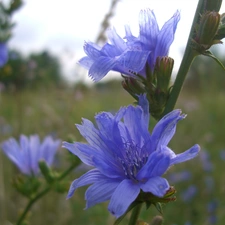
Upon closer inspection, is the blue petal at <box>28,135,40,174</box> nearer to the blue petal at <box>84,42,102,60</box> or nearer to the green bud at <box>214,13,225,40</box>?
the blue petal at <box>84,42,102,60</box>

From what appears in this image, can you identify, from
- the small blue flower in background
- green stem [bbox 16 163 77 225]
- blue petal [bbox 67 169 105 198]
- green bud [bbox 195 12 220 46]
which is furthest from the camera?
the small blue flower in background

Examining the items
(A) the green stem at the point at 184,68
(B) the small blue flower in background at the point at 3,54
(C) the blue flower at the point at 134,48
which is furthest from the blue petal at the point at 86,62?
(B) the small blue flower in background at the point at 3,54

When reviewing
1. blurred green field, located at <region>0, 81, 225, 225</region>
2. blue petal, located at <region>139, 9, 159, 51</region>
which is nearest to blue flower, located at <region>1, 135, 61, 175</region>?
blurred green field, located at <region>0, 81, 225, 225</region>

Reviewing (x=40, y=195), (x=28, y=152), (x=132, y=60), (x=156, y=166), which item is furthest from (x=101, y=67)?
(x=28, y=152)

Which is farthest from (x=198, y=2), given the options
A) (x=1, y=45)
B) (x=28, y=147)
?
(x=1, y=45)

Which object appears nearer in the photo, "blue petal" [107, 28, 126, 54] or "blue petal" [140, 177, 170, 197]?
"blue petal" [140, 177, 170, 197]

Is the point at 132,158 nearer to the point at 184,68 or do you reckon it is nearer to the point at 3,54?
the point at 184,68
